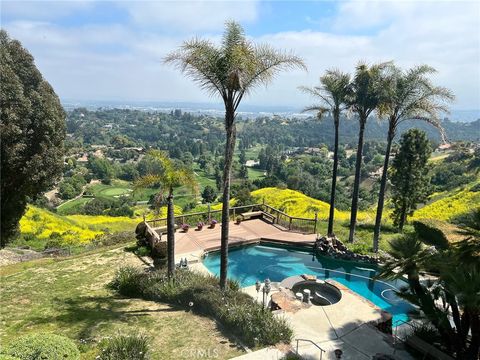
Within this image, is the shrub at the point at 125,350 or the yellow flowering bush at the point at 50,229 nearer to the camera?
the shrub at the point at 125,350

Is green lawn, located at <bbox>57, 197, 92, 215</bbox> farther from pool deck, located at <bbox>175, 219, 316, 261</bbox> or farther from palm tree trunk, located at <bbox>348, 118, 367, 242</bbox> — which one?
palm tree trunk, located at <bbox>348, 118, 367, 242</bbox>

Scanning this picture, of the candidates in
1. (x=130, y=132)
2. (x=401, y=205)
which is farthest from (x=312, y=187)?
(x=130, y=132)

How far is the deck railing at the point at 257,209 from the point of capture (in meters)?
19.5

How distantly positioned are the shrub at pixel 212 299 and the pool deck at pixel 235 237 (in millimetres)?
3786

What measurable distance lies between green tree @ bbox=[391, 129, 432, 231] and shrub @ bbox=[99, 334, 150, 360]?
18.8 metres

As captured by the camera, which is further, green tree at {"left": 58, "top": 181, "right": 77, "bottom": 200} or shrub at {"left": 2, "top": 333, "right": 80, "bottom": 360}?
green tree at {"left": 58, "top": 181, "right": 77, "bottom": 200}

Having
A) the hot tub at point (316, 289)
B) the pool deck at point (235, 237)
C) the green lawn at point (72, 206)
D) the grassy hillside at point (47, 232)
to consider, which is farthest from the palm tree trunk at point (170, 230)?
the green lawn at point (72, 206)

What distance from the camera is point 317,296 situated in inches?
521

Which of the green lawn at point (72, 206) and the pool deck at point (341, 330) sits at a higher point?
the pool deck at point (341, 330)

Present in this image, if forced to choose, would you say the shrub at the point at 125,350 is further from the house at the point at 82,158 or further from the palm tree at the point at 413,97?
the house at the point at 82,158

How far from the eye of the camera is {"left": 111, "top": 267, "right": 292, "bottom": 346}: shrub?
9.41 metres

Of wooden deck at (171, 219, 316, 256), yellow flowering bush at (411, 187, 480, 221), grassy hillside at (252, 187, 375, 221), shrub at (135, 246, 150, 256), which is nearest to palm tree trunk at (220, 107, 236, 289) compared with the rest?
wooden deck at (171, 219, 316, 256)

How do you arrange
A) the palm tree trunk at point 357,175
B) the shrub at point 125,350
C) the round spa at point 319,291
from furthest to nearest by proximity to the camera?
the palm tree trunk at point 357,175 < the round spa at point 319,291 < the shrub at point 125,350

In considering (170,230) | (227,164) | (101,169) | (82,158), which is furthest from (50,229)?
(82,158)
